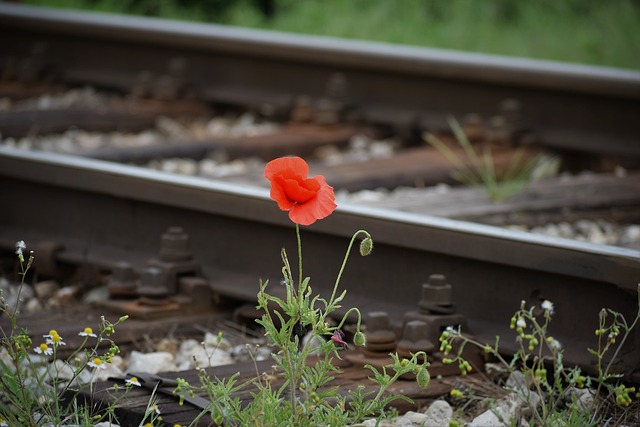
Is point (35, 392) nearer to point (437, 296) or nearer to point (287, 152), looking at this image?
point (437, 296)

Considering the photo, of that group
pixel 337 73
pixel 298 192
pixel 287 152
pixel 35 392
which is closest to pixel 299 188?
pixel 298 192

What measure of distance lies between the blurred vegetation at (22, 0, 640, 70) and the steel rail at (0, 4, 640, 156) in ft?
6.57

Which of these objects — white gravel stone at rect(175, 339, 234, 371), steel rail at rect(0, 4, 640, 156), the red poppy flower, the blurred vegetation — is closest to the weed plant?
the red poppy flower

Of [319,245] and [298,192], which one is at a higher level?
[298,192]

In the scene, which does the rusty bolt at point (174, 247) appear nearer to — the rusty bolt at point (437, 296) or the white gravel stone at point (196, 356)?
the white gravel stone at point (196, 356)

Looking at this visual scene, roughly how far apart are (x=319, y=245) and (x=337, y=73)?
3169 mm

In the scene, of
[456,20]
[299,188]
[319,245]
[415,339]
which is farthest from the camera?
[456,20]

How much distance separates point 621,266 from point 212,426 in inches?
45.3

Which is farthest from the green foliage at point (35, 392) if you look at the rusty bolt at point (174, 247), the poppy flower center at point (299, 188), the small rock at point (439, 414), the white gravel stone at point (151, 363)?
the rusty bolt at point (174, 247)

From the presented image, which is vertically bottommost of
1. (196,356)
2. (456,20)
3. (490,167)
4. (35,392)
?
(196,356)

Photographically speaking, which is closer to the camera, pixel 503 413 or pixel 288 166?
pixel 288 166

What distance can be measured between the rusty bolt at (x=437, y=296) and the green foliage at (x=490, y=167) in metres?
1.78

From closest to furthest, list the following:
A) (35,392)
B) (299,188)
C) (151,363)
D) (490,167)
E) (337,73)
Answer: (299,188), (35,392), (151,363), (490,167), (337,73)

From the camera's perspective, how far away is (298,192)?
8.27 ft
